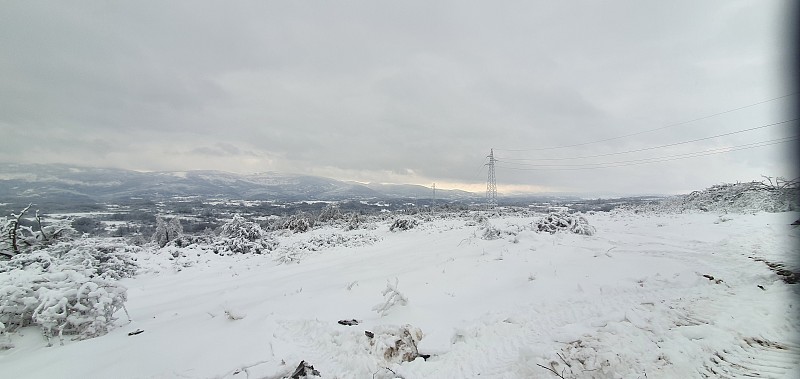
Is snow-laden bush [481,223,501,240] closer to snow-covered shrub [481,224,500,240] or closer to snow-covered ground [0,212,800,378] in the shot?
snow-covered shrub [481,224,500,240]

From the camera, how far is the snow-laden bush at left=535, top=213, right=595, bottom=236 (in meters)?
17.1

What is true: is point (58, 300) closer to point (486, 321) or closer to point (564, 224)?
point (486, 321)

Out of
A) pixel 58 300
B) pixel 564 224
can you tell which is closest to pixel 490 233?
pixel 564 224

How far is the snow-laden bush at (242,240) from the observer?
1656 centimetres

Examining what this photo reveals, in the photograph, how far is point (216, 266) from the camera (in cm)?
1363

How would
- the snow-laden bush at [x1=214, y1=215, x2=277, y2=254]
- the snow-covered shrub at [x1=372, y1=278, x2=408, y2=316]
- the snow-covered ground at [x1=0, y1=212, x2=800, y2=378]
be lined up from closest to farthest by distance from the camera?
1. the snow-covered ground at [x1=0, y1=212, x2=800, y2=378]
2. the snow-covered shrub at [x1=372, y1=278, x2=408, y2=316]
3. the snow-laden bush at [x1=214, y1=215, x2=277, y2=254]

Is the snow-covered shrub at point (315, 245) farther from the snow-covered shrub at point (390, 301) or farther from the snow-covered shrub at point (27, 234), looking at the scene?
the snow-covered shrub at point (390, 301)

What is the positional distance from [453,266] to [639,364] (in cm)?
706

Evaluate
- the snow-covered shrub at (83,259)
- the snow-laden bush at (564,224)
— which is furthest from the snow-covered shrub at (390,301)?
the snow-laden bush at (564,224)

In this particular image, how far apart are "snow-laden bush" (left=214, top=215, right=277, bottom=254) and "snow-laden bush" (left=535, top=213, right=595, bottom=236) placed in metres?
15.6

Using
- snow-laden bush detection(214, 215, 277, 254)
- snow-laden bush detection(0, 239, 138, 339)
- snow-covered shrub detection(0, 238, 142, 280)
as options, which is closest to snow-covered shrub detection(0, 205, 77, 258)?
snow-covered shrub detection(0, 238, 142, 280)

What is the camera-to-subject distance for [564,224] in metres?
18.0

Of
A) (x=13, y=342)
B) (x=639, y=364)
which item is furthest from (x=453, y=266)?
(x=13, y=342)

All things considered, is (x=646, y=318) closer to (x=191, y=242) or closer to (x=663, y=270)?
(x=663, y=270)
